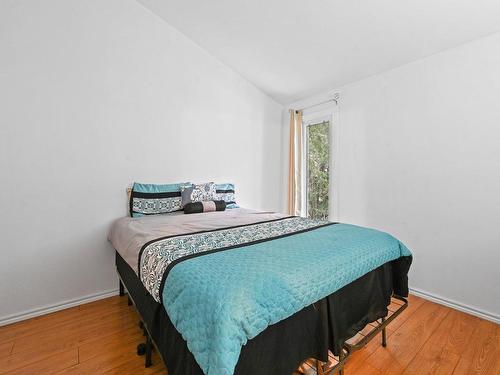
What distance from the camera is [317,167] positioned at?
3469 millimetres

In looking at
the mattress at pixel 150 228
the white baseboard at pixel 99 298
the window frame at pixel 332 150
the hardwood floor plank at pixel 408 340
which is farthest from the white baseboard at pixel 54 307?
the window frame at pixel 332 150

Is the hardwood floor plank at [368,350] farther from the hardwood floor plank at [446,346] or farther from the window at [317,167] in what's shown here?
the window at [317,167]

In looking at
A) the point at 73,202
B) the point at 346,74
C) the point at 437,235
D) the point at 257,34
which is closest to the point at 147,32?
the point at 257,34

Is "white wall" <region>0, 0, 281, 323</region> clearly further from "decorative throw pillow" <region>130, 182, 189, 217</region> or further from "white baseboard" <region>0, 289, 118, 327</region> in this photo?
"decorative throw pillow" <region>130, 182, 189, 217</region>

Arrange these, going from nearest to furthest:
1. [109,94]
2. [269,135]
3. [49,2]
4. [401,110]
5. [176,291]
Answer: [176,291] < [49,2] < [109,94] < [401,110] < [269,135]

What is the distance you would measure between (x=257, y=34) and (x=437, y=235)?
261 centimetres

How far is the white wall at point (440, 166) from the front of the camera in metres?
1.98

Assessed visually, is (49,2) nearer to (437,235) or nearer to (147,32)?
(147,32)

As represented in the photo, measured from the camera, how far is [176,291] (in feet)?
3.25

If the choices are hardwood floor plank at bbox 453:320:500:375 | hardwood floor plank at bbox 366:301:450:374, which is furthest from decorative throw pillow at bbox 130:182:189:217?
hardwood floor plank at bbox 453:320:500:375

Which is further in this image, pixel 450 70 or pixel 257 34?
pixel 257 34

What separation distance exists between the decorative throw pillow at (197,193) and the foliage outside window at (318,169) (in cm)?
154

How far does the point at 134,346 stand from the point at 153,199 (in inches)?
48.9

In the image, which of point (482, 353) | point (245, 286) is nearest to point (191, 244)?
point (245, 286)
